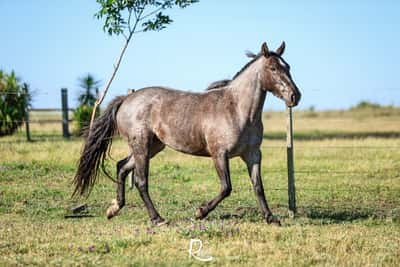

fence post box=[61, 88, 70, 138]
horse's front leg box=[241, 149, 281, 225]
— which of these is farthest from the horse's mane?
fence post box=[61, 88, 70, 138]

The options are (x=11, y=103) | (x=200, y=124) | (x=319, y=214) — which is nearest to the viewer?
(x=200, y=124)

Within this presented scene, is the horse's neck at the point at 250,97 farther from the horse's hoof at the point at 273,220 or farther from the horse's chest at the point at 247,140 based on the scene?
the horse's hoof at the point at 273,220

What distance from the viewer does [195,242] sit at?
7.07m

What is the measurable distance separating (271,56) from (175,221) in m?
2.78

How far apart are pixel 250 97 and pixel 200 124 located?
2.75 feet

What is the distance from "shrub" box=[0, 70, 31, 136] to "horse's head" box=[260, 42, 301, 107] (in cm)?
1451

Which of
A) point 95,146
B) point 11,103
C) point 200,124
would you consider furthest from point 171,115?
point 11,103

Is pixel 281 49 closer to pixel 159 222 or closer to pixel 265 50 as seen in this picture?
pixel 265 50

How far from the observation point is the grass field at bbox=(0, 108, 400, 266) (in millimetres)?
6562

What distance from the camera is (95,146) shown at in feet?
31.7

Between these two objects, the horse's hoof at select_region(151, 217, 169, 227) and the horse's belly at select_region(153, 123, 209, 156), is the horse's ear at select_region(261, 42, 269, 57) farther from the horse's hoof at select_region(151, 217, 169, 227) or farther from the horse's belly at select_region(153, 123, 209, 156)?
the horse's hoof at select_region(151, 217, 169, 227)

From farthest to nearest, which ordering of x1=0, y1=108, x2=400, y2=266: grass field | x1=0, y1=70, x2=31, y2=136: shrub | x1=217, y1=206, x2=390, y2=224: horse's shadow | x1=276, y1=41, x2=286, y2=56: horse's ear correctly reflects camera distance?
x1=0, y1=70, x2=31, y2=136: shrub → x1=217, y1=206, x2=390, y2=224: horse's shadow → x1=276, y1=41, x2=286, y2=56: horse's ear → x1=0, y1=108, x2=400, y2=266: grass field

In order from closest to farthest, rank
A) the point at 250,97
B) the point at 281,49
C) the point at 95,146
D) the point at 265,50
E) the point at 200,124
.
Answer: the point at 265,50 → the point at 250,97 → the point at 281,49 → the point at 200,124 → the point at 95,146

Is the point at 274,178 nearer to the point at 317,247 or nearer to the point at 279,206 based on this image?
the point at 279,206
